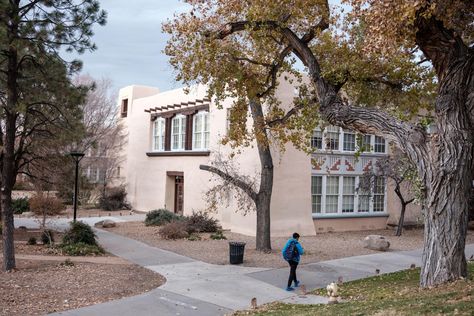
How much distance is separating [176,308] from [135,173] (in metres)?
23.9

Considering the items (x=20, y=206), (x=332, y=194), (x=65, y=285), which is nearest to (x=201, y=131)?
(x=332, y=194)

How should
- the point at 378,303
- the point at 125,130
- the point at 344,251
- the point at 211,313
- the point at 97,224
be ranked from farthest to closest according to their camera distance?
the point at 125,130 < the point at 97,224 < the point at 344,251 < the point at 211,313 < the point at 378,303

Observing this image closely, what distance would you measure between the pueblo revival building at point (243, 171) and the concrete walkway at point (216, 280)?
521 centimetres

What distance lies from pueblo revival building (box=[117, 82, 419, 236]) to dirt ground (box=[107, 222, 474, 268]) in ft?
3.49

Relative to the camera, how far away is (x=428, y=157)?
10117 millimetres

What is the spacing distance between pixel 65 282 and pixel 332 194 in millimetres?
15829

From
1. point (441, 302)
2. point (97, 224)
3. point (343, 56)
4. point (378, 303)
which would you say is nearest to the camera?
point (441, 302)

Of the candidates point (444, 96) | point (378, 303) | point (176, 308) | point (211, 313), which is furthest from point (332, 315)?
point (444, 96)

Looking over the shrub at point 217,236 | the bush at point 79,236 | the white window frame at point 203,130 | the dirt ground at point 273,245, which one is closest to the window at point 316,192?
the dirt ground at point 273,245

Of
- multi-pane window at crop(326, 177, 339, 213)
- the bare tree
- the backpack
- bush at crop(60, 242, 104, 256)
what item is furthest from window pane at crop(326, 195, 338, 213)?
the backpack

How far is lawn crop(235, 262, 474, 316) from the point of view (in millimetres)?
7566

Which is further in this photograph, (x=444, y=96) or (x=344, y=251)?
(x=344, y=251)

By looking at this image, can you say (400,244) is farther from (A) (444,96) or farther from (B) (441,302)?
(B) (441,302)

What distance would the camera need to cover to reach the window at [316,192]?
960 inches
